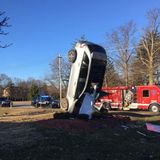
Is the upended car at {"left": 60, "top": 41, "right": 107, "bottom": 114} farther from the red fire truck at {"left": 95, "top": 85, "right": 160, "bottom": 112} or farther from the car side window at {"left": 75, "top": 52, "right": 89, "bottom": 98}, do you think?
the red fire truck at {"left": 95, "top": 85, "right": 160, "bottom": 112}

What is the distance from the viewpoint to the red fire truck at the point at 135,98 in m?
43.8

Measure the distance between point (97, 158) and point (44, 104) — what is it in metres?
53.5

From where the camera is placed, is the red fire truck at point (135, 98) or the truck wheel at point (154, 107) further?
the red fire truck at point (135, 98)

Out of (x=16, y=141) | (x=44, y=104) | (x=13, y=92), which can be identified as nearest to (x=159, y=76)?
(x=44, y=104)

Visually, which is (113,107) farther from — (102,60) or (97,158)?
(97,158)

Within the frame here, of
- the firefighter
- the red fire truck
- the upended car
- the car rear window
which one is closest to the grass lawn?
the upended car

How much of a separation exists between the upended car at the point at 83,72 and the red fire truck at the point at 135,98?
23.9 m

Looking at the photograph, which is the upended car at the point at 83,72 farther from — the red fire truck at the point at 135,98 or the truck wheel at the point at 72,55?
the red fire truck at the point at 135,98

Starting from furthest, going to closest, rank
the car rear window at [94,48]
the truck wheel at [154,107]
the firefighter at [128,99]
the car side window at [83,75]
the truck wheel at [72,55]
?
the firefighter at [128,99]
the truck wheel at [154,107]
the truck wheel at [72,55]
the car side window at [83,75]
the car rear window at [94,48]

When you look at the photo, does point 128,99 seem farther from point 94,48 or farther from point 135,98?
point 94,48

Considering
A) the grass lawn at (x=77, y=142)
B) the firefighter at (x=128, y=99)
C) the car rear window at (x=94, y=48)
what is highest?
the car rear window at (x=94, y=48)

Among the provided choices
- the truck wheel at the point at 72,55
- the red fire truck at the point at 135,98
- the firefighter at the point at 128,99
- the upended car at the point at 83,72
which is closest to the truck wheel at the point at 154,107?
the red fire truck at the point at 135,98

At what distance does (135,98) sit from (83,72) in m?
26.7

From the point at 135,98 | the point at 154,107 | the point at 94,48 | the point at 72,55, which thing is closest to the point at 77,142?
the point at 94,48
